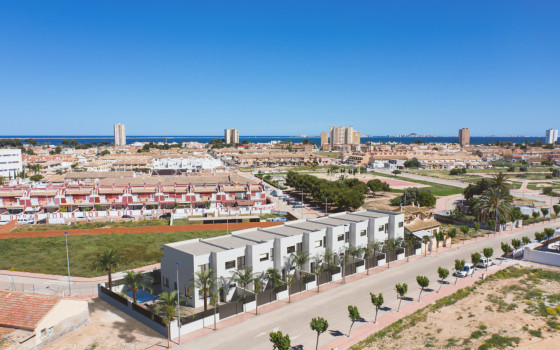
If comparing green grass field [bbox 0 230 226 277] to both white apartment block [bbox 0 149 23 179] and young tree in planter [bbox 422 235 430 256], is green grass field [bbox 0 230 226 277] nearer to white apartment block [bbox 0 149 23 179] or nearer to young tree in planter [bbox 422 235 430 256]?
young tree in planter [bbox 422 235 430 256]

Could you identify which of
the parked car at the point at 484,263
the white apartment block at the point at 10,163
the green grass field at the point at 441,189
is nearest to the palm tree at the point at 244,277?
the parked car at the point at 484,263

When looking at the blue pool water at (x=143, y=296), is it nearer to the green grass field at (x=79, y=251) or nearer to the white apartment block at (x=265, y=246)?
the white apartment block at (x=265, y=246)

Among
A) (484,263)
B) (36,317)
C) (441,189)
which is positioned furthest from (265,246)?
(441,189)

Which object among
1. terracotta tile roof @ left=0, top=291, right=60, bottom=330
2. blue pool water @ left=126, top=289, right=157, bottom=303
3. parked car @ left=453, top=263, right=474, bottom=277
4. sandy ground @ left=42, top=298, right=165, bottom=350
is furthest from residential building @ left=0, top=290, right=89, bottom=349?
parked car @ left=453, top=263, right=474, bottom=277

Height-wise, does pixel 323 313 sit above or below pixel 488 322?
below

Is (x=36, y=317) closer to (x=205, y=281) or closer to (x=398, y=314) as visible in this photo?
(x=205, y=281)

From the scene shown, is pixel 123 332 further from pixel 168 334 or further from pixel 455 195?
pixel 455 195
